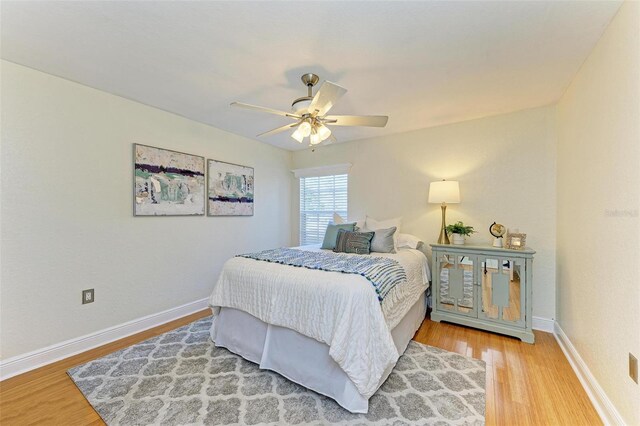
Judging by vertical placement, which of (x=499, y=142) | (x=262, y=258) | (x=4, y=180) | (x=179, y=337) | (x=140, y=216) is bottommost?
(x=179, y=337)

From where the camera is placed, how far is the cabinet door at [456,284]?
2.79 meters

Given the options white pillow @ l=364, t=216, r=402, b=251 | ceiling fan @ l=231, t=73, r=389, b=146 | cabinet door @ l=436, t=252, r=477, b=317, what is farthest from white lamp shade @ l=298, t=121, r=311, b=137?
cabinet door @ l=436, t=252, r=477, b=317

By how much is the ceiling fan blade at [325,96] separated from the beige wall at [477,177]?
6.57ft

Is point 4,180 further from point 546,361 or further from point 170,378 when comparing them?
point 546,361

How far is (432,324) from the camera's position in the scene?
293 centimetres

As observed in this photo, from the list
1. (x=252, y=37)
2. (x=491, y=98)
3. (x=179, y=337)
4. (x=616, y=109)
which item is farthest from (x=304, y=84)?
(x=179, y=337)

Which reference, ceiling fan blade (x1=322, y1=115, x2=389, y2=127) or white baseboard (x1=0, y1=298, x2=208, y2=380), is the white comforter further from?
ceiling fan blade (x1=322, y1=115, x2=389, y2=127)

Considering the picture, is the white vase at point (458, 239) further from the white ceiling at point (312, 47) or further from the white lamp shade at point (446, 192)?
the white ceiling at point (312, 47)

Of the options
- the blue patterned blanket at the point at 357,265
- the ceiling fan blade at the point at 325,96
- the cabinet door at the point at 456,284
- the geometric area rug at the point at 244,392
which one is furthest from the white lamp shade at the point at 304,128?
the cabinet door at the point at 456,284

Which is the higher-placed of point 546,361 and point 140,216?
point 140,216

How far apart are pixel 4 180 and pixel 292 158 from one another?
3.42m

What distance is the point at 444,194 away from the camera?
3035 mm

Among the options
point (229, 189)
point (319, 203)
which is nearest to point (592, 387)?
point (319, 203)

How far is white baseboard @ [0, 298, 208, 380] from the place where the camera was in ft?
6.64
